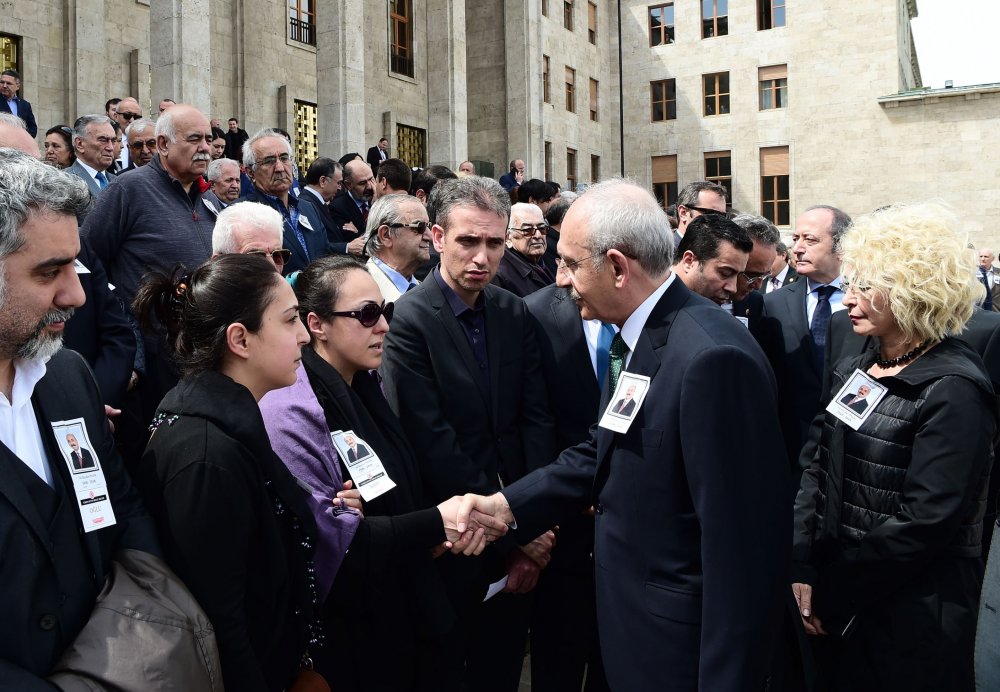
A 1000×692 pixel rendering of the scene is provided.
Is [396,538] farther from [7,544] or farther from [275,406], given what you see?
[7,544]

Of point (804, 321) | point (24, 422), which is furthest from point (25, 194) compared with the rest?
point (804, 321)

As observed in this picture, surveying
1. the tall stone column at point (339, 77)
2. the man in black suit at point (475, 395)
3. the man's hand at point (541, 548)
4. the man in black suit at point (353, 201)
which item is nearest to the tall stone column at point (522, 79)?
the tall stone column at point (339, 77)

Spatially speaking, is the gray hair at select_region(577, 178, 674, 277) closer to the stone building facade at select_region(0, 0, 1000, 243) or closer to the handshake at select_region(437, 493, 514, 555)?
the handshake at select_region(437, 493, 514, 555)

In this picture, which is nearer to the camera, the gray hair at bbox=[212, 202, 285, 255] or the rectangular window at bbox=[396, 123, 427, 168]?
the gray hair at bbox=[212, 202, 285, 255]

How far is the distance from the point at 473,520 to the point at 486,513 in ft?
0.26

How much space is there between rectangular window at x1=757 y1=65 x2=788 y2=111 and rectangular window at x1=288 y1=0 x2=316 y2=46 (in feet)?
70.1

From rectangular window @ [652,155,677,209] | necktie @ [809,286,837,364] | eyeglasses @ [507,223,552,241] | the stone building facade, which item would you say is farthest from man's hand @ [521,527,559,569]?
rectangular window @ [652,155,677,209]

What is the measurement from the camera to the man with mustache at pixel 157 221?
4602 millimetres

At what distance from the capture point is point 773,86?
37656 mm

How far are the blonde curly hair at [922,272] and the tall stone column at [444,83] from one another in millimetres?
23186

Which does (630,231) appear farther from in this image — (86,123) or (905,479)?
(86,123)

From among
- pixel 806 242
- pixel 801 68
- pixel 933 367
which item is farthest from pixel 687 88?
pixel 933 367

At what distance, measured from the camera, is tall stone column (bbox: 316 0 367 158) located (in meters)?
20.6

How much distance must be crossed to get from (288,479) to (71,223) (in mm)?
963
